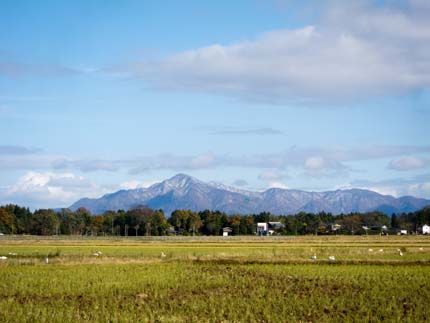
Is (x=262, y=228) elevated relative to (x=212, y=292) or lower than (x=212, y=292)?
elevated

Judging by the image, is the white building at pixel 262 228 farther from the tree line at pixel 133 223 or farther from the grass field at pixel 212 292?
the grass field at pixel 212 292

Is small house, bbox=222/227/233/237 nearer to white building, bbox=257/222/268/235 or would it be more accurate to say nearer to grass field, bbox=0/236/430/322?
white building, bbox=257/222/268/235

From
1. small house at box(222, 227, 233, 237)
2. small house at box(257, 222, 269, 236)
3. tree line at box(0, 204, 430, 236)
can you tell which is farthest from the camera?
small house at box(257, 222, 269, 236)

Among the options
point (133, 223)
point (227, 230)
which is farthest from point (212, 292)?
point (227, 230)

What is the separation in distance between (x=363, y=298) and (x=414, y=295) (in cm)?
254

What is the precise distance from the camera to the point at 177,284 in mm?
28438

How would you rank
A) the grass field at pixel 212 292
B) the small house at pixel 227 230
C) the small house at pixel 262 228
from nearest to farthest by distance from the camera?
the grass field at pixel 212 292 → the small house at pixel 227 230 → the small house at pixel 262 228

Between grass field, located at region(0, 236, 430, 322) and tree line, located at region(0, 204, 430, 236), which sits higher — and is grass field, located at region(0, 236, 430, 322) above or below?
below

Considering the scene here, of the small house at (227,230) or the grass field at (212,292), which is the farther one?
the small house at (227,230)

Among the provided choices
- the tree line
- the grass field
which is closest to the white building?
the tree line

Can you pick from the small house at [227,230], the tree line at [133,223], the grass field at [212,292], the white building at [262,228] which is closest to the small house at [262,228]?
the white building at [262,228]

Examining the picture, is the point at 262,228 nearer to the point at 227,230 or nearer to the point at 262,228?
the point at 262,228

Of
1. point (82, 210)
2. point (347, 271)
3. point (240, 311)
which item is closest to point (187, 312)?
point (240, 311)

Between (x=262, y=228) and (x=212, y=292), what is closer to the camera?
(x=212, y=292)
